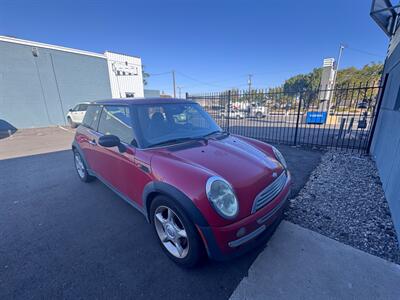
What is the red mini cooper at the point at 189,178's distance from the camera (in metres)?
1.56

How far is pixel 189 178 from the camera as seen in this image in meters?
1.66

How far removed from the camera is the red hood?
1.66m

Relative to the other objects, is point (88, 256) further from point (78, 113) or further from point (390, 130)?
point (78, 113)

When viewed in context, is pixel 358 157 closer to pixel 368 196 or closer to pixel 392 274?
pixel 368 196

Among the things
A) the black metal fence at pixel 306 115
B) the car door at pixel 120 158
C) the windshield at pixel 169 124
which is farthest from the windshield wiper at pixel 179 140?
the black metal fence at pixel 306 115

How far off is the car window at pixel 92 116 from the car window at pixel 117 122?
0.23m

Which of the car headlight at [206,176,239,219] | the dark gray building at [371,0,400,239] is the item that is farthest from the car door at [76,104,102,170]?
the dark gray building at [371,0,400,239]

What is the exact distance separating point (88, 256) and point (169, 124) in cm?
186

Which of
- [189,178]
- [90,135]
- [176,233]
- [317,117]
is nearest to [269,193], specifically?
[189,178]

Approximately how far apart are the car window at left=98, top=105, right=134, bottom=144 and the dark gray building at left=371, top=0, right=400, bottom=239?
358 cm

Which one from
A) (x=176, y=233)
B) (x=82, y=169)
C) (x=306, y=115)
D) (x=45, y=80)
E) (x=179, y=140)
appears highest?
(x=45, y=80)

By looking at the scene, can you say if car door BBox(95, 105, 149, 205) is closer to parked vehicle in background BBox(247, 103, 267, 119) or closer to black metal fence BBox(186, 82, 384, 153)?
black metal fence BBox(186, 82, 384, 153)

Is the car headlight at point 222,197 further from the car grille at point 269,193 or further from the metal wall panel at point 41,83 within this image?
the metal wall panel at point 41,83

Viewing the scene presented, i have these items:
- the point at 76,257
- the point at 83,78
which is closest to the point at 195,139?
the point at 76,257
